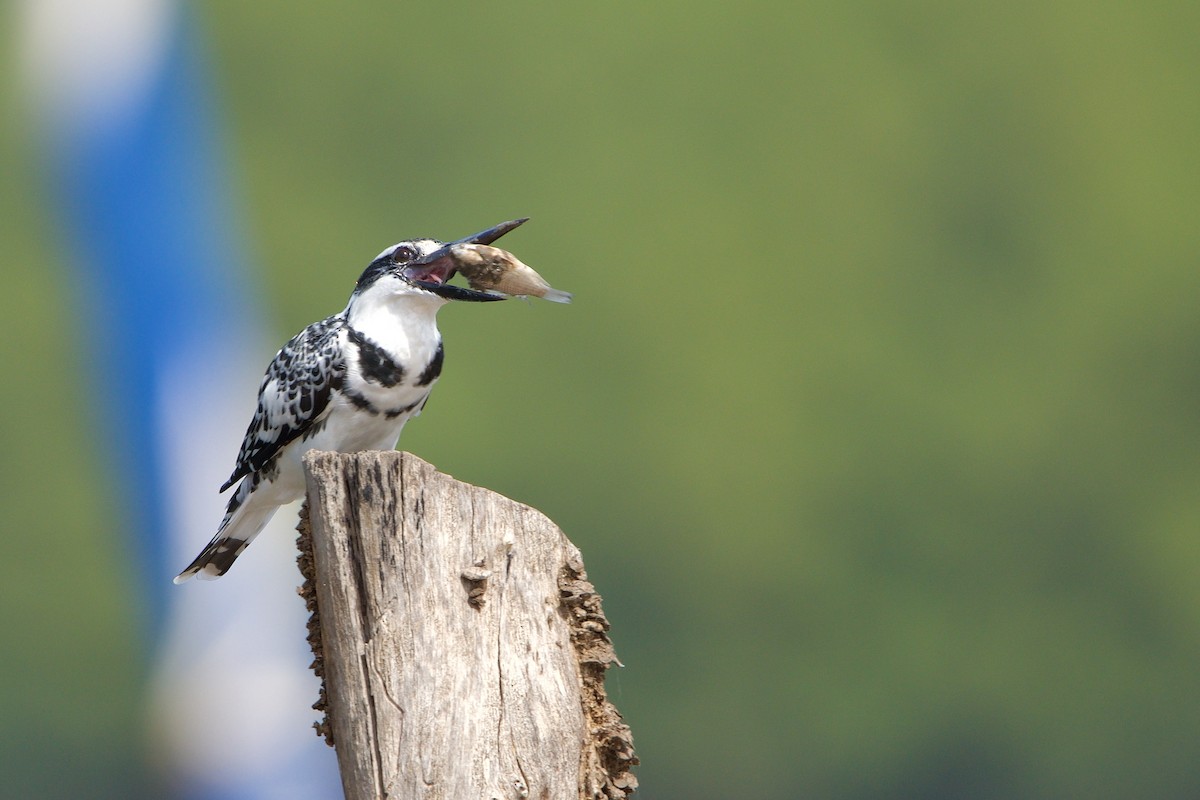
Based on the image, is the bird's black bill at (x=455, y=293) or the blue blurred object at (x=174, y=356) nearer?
the bird's black bill at (x=455, y=293)

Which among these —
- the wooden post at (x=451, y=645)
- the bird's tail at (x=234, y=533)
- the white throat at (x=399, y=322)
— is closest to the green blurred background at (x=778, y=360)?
the bird's tail at (x=234, y=533)

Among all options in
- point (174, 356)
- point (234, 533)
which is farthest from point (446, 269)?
point (174, 356)

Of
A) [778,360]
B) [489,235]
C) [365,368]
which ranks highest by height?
[489,235]

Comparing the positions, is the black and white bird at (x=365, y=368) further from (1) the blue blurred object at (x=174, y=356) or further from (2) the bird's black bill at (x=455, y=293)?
(1) the blue blurred object at (x=174, y=356)

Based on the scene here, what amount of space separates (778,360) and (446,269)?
85.9 inches

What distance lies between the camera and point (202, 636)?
3.75 m

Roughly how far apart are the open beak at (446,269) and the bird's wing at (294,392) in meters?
0.17

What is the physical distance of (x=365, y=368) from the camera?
85.8 inches

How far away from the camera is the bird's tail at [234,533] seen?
93.5 inches

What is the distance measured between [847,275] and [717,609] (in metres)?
1.22

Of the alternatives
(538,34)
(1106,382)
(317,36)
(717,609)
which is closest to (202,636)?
(717,609)

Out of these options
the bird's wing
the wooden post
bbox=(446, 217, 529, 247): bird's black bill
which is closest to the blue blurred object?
the bird's wing

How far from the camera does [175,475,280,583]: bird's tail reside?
7.79 ft

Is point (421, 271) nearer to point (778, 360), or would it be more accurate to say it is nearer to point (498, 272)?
point (498, 272)
